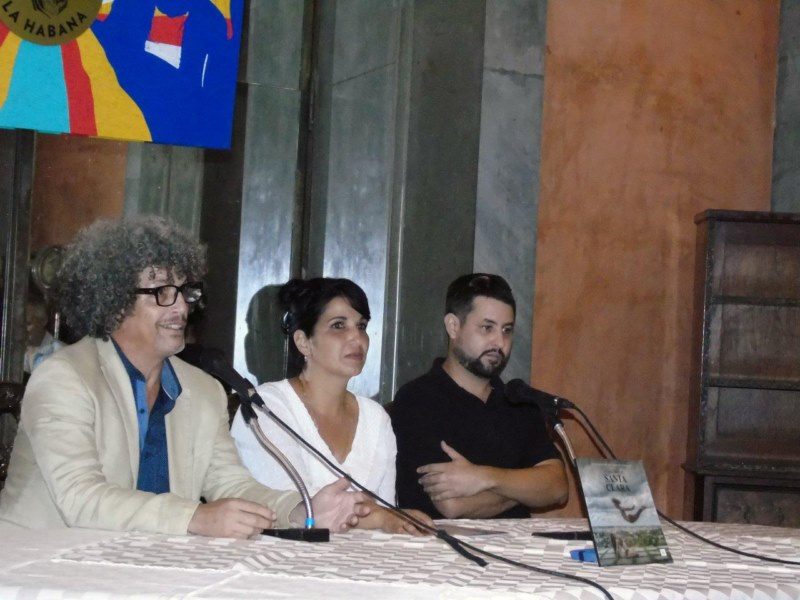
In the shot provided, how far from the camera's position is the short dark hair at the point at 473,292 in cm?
360

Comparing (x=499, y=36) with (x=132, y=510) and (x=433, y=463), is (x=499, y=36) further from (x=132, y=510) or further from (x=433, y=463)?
(x=132, y=510)

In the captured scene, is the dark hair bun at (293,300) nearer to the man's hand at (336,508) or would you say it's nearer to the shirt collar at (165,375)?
the shirt collar at (165,375)

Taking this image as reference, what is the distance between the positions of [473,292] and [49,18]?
1.67 m

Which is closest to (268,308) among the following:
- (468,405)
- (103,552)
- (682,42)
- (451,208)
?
(451,208)

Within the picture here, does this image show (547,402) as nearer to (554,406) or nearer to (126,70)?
(554,406)

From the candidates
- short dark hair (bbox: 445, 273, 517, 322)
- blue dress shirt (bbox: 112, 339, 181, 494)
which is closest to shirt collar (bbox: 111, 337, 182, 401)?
blue dress shirt (bbox: 112, 339, 181, 494)

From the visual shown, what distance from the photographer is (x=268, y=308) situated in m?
4.27

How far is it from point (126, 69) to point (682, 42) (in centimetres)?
220

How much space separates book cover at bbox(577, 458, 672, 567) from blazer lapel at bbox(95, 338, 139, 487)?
102 cm

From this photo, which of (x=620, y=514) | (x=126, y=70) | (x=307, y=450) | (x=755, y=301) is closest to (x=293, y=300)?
(x=307, y=450)

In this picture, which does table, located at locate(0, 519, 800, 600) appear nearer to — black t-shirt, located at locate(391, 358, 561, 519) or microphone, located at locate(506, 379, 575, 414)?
microphone, located at locate(506, 379, 575, 414)

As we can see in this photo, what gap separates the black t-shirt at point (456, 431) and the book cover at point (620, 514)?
122cm

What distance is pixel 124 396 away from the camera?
8.23ft

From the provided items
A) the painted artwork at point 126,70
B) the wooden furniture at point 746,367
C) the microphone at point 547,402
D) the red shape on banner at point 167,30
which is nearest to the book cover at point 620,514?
the microphone at point 547,402
